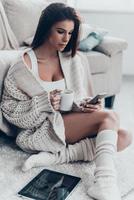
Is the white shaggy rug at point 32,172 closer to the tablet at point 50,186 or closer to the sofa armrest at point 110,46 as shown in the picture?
the tablet at point 50,186

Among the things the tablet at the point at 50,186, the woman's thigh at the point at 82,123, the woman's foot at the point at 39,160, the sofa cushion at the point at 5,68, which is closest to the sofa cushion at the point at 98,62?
the sofa cushion at the point at 5,68

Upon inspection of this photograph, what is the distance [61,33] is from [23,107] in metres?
0.41

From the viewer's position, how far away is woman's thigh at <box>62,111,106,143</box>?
1.84 m

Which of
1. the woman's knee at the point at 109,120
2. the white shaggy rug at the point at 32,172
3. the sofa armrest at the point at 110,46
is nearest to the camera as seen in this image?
the white shaggy rug at the point at 32,172

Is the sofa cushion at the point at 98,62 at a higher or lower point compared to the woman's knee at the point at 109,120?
lower

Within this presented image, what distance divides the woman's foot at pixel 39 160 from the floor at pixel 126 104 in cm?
81

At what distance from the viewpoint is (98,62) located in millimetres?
2758

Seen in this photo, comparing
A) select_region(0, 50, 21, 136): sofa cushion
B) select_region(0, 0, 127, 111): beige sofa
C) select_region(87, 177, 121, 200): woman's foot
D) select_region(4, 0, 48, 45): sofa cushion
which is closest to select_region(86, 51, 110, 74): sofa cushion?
select_region(0, 0, 127, 111): beige sofa

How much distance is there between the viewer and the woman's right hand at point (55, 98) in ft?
5.84

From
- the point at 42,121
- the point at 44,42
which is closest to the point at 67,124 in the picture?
the point at 42,121

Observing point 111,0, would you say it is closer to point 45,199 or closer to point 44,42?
point 44,42

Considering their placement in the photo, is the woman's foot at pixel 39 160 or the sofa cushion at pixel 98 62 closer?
the woman's foot at pixel 39 160

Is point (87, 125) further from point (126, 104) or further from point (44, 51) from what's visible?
point (126, 104)

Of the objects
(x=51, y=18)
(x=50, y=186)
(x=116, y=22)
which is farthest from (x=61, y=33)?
(x=116, y=22)
